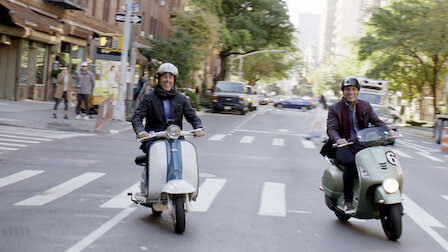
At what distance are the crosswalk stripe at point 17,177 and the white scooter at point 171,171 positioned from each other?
9.76 feet

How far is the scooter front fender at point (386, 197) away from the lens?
612 cm

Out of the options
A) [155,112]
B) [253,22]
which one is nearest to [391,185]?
[155,112]

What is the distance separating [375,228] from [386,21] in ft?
118

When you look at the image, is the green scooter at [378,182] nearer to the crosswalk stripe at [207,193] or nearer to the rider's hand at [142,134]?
the crosswalk stripe at [207,193]

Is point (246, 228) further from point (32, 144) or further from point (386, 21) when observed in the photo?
point (386, 21)

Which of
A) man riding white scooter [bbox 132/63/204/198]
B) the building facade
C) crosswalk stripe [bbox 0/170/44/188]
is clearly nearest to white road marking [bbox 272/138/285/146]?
the building facade

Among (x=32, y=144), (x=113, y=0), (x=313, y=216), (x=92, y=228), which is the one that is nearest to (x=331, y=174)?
(x=313, y=216)

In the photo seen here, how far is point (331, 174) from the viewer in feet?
23.1

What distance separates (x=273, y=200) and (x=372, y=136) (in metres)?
2.37

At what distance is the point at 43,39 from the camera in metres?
27.2

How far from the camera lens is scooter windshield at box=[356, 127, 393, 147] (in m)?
6.56

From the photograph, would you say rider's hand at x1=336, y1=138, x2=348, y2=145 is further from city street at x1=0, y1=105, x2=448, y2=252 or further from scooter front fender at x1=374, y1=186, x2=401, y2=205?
city street at x1=0, y1=105, x2=448, y2=252

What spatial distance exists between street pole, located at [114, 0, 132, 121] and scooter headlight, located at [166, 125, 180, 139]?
1546cm

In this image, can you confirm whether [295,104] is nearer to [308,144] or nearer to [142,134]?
[308,144]
